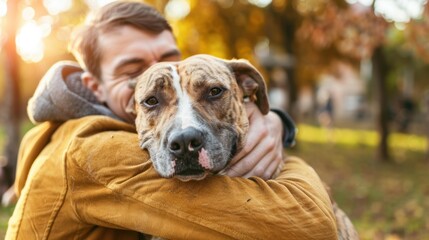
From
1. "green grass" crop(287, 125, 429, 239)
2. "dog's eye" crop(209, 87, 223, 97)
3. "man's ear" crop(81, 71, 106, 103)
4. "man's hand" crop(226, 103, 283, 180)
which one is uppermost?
"dog's eye" crop(209, 87, 223, 97)

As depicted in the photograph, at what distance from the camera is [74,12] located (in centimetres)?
1426

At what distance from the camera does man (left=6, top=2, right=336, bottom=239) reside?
2.49m

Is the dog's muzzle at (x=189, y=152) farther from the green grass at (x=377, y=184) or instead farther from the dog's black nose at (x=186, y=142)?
the green grass at (x=377, y=184)

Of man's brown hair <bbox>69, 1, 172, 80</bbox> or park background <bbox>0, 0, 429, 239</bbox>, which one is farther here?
park background <bbox>0, 0, 429, 239</bbox>

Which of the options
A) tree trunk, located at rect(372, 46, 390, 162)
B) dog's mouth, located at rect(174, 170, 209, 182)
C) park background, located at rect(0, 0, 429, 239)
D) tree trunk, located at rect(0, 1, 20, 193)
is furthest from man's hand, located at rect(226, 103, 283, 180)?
tree trunk, located at rect(372, 46, 390, 162)

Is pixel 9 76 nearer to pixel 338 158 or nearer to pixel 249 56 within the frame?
pixel 338 158

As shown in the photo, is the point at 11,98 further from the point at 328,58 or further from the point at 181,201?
the point at 328,58

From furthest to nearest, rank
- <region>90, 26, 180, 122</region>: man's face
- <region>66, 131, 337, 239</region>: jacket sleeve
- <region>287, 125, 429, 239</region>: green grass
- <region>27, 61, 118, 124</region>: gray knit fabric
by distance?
<region>287, 125, 429, 239</region>: green grass
<region>90, 26, 180, 122</region>: man's face
<region>27, 61, 118, 124</region>: gray knit fabric
<region>66, 131, 337, 239</region>: jacket sleeve

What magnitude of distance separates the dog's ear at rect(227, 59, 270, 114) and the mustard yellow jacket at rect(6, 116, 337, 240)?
0.67 m

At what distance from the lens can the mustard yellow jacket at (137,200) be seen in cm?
248

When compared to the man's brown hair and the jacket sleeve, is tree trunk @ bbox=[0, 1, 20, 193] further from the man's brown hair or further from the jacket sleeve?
the jacket sleeve

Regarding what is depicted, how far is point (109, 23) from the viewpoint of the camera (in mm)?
Answer: 3645

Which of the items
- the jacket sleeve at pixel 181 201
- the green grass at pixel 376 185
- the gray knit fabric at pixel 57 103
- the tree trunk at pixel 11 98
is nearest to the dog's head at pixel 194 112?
the jacket sleeve at pixel 181 201

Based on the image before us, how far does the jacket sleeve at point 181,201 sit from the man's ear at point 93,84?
3.29 ft
